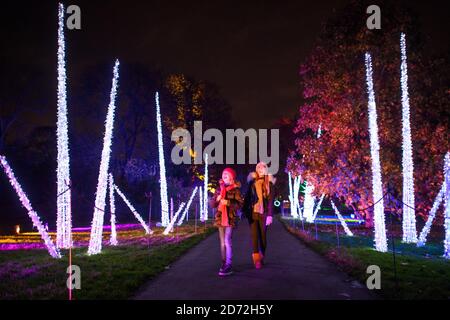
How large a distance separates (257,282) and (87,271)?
3.74 m

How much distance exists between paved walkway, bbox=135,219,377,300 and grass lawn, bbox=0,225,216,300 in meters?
0.39

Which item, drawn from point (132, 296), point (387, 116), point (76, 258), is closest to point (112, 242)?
point (76, 258)

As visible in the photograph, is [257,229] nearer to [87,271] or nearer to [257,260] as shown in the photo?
[257,260]

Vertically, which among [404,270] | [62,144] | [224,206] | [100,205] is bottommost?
[404,270]

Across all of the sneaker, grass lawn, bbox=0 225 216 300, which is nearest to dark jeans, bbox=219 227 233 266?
the sneaker

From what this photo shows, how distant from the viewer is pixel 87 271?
382 inches

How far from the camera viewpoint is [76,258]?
39.3ft

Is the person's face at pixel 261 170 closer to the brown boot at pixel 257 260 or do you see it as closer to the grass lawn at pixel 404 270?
the brown boot at pixel 257 260

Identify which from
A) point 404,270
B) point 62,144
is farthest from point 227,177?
point 62,144

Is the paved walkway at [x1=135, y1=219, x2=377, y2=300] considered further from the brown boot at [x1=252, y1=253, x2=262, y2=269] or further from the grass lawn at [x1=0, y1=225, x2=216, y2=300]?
the grass lawn at [x1=0, y1=225, x2=216, y2=300]

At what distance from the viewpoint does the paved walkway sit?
728 cm

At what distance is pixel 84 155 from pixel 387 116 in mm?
24901

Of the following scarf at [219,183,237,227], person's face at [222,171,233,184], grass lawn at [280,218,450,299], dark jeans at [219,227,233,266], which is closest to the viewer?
grass lawn at [280,218,450,299]
